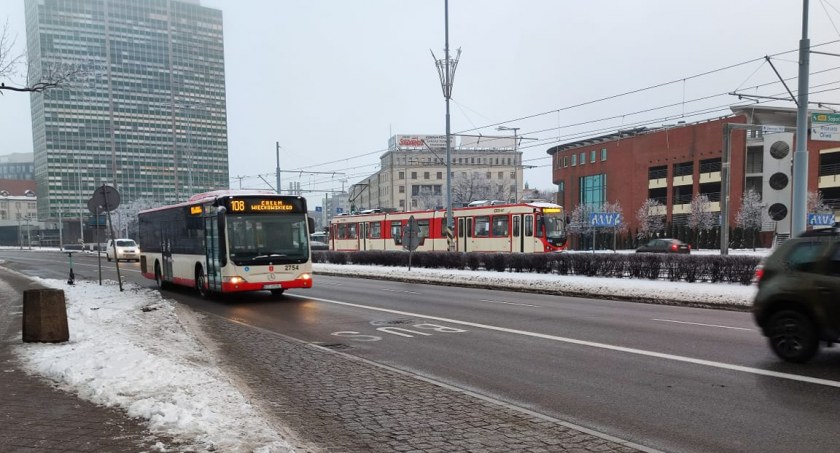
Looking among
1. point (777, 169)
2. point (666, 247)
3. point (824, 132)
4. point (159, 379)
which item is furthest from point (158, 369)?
point (777, 169)

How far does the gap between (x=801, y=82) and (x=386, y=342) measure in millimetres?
13329

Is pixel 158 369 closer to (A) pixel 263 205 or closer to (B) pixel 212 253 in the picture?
A: (A) pixel 263 205

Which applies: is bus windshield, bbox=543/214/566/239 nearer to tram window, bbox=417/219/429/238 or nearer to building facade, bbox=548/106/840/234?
tram window, bbox=417/219/429/238

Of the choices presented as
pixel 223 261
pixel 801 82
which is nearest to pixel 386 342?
pixel 223 261

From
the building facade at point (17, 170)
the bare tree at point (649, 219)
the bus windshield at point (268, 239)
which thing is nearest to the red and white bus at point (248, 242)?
the bus windshield at point (268, 239)

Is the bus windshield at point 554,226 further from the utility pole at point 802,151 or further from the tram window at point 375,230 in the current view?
the utility pole at point 802,151

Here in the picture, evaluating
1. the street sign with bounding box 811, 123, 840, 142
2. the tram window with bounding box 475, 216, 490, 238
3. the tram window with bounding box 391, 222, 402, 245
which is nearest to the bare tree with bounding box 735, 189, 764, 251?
the tram window with bounding box 475, 216, 490, 238

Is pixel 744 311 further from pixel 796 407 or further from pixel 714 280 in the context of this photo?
pixel 796 407

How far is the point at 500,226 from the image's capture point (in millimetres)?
30031

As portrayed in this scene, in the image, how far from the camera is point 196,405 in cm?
517

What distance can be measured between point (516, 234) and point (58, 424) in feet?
84.2

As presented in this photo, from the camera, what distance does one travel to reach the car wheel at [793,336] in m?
7.38

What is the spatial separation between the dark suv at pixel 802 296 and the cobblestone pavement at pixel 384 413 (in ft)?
14.0

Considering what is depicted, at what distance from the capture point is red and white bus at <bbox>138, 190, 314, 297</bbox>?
1496cm
